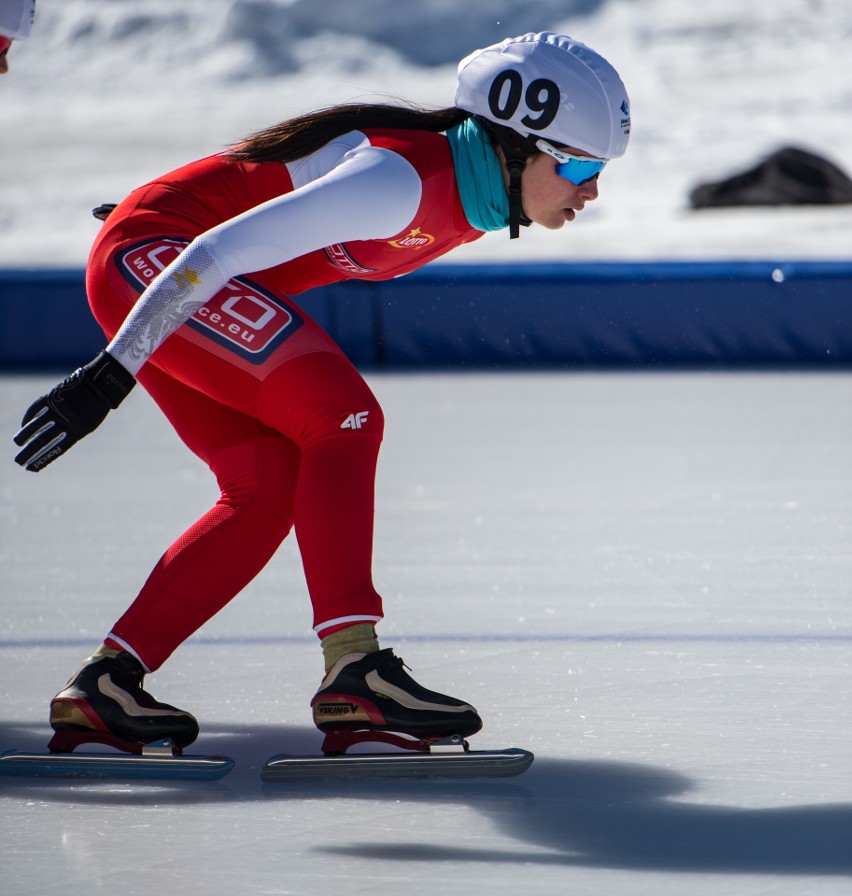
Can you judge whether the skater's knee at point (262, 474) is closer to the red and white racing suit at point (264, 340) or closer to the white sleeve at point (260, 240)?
the red and white racing suit at point (264, 340)

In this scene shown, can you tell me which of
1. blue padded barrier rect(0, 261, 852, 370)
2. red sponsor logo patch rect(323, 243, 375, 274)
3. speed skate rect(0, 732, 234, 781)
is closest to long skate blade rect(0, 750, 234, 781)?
speed skate rect(0, 732, 234, 781)

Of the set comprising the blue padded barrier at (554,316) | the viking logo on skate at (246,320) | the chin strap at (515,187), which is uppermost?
the blue padded barrier at (554,316)

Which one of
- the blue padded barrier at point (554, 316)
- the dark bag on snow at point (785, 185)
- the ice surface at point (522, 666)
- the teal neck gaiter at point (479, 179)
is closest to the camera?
the ice surface at point (522, 666)

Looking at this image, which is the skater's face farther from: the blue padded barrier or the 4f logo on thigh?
the blue padded barrier

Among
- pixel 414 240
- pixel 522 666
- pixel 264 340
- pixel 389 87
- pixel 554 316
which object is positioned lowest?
pixel 522 666

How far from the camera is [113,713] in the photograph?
6.48 ft

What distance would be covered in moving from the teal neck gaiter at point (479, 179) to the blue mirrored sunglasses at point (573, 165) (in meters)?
0.07

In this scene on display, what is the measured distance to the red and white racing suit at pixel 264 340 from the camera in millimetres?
1869

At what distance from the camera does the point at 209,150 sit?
820 inches

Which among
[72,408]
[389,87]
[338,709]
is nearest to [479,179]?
[72,408]

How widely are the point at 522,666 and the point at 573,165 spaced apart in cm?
88

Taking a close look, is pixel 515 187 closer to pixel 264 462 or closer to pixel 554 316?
pixel 264 462

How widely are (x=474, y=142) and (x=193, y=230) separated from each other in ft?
1.42

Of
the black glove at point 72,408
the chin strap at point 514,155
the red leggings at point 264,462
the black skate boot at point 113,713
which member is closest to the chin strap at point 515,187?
the chin strap at point 514,155
